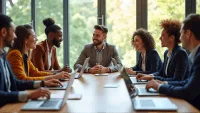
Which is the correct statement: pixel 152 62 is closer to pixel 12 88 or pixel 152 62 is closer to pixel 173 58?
pixel 173 58

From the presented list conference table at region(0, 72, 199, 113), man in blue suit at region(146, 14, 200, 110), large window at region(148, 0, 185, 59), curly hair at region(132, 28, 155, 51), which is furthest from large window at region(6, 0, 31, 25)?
man in blue suit at region(146, 14, 200, 110)

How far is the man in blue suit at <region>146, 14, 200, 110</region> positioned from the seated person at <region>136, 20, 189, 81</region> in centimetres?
26

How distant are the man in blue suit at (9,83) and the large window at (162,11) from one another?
3.03m

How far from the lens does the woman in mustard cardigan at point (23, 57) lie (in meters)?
2.74

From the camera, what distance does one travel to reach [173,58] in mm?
2814

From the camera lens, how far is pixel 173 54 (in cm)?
286

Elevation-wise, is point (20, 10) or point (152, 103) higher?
point (20, 10)

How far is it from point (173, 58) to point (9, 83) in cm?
152

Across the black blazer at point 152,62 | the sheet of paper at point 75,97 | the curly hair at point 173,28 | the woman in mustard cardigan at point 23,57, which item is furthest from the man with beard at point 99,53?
the sheet of paper at point 75,97

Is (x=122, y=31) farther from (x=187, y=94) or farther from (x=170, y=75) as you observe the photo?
(x=187, y=94)

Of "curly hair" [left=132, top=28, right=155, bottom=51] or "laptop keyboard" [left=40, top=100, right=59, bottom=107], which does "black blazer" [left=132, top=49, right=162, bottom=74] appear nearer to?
"curly hair" [left=132, top=28, right=155, bottom=51]

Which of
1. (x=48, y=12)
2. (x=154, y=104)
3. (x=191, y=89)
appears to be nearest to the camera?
(x=154, y=104)

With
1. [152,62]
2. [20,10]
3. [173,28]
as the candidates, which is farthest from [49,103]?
[20,10]

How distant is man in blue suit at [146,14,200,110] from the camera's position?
6.42 feet
